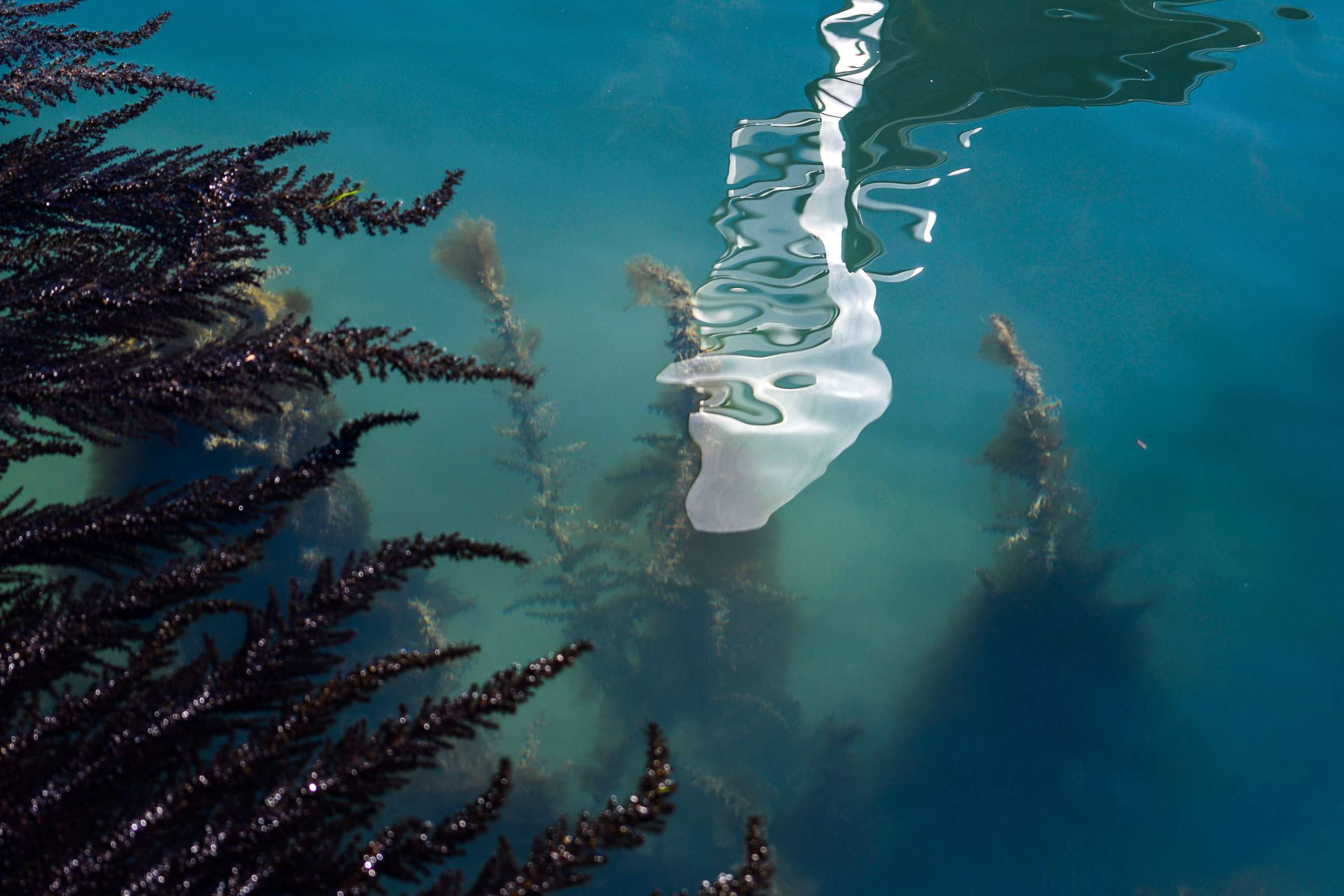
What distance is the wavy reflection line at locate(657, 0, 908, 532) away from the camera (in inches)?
248

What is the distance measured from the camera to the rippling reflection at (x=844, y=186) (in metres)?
6.37

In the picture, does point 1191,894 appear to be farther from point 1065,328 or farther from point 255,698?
point 255,698

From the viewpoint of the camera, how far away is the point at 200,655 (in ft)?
6.96

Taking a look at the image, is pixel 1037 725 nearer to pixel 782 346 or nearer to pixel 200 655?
pixel 782 346

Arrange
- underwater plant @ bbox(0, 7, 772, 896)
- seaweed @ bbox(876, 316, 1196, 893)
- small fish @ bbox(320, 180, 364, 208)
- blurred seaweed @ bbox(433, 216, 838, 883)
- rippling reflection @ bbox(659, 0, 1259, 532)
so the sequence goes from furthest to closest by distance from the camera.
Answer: blurred seaweed @ bbox(433, 216, 838, 883) → rippling reflection @ bbox(659, 0, 1259, 532) → seaweed @ bbox(876, 316, 1196, 893) → small fish @ bbox(320, 180, 364, 208) → underwater plant @ bbox(0, 7, 772, 896)

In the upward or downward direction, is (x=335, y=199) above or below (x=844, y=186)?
above

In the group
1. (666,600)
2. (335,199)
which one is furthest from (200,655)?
(666,600)

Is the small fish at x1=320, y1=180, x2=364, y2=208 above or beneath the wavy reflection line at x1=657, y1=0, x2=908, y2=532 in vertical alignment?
above

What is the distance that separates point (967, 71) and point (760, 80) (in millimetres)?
2278

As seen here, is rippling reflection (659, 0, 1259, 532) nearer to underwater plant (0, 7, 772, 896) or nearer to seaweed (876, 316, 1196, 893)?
seaweed (876, 316, 1196, 893)

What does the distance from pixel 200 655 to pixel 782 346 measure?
5124 millimetres

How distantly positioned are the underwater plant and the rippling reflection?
170 inches

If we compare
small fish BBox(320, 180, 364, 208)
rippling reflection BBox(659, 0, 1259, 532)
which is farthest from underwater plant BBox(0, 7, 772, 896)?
rippling reflection BBox(659, 0, 1259, 532)

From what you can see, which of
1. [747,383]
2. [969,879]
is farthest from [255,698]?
[969,879]
